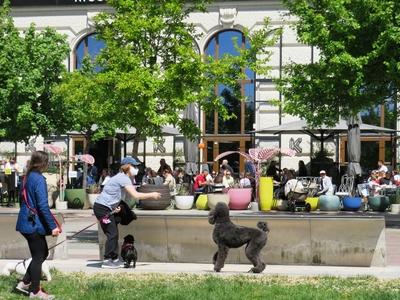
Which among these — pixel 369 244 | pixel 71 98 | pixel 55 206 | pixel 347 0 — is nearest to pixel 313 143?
pixel 55 206

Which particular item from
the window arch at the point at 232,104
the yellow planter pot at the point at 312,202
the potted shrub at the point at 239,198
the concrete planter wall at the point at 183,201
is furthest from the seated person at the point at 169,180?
the window arch at the point at 232,104

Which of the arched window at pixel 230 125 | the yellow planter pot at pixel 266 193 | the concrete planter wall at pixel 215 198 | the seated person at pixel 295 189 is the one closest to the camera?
the concrete planter wall at pixel 215 198

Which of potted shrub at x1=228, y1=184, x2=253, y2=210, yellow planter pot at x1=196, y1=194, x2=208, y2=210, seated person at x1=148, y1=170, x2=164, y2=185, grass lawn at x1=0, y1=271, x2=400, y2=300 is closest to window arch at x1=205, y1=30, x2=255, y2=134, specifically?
seated person at x1=148, y1=170, x2=164, y2=185

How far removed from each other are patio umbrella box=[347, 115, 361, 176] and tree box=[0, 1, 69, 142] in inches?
441

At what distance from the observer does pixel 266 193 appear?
2342 cm

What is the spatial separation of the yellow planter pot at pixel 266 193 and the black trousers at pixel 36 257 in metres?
15.2

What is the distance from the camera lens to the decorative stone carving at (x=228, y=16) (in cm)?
3547

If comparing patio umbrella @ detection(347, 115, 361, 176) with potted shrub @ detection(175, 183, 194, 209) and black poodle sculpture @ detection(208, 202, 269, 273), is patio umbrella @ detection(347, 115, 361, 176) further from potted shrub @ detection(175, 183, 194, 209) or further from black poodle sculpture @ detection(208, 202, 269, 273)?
black poodle sculpture @ detection(208, 202, 269, 273)

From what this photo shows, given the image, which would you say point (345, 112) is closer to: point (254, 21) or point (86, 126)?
point (86, 126)

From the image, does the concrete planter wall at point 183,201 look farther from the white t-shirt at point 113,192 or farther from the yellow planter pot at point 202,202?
the white t-shirt at point 113,192

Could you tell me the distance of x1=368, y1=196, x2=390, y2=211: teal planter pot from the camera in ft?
78.3

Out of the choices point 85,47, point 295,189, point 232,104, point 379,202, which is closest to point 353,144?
point 379,202

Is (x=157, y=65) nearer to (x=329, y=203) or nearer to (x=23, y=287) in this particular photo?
(x=329, y=203)

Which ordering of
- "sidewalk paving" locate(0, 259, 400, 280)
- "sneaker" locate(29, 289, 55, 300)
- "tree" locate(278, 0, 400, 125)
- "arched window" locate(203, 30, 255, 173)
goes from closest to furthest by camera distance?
1. "sneaker" locate(29, 289, 55, 300)
2. "sidewalk paving" locate(0, 259, 400, 280)
3. "tree" locate(278, 0, 400, 125)
4. "arched window" locate(203, 30, 255, 173)
